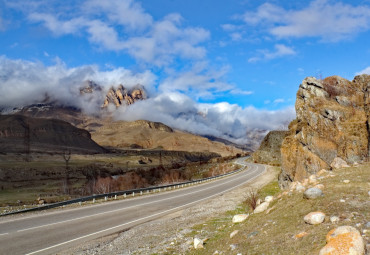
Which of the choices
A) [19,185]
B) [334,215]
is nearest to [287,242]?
[334,215]

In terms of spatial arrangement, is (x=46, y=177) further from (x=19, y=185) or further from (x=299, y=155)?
(x=299, y=155)

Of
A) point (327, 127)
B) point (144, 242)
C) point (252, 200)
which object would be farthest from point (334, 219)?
point (327, 127)

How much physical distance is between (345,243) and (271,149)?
85.2 m

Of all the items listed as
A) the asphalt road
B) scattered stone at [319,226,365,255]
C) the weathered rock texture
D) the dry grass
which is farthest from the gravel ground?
the weathered rock texture

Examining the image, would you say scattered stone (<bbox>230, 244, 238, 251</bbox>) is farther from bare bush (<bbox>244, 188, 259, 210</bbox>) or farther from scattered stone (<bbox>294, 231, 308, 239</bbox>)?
bare bush (<bbox>244, 188, 259, 210</bbox>)

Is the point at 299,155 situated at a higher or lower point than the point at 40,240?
higher

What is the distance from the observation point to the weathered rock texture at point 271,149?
81.5m

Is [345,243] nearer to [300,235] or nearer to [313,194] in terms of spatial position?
[300,235]

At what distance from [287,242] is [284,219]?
→ 1.44m

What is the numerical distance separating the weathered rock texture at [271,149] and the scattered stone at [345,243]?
7492 centimetres

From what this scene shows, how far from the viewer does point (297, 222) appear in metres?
6.79

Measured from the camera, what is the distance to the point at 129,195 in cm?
3328

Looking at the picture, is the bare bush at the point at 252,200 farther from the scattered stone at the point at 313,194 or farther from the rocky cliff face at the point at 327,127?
the scattered stone at the point at 313,194

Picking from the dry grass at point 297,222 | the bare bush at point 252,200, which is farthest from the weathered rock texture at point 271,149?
the dry grass at point 297,222
